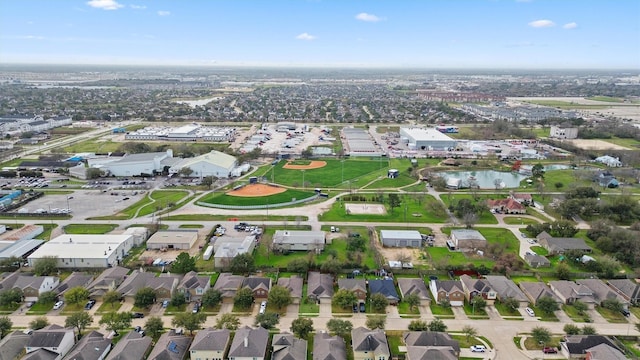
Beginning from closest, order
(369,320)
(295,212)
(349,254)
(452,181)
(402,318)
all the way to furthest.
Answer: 1. (369,320)
2. (402,318)
3. (349,254)
4. (295,212)
5. (452,181)

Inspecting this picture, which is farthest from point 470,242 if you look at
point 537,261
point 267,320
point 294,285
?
point 267,320

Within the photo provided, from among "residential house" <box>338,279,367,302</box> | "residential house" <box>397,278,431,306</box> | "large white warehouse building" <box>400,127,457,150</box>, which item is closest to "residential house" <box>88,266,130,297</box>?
"residential house" <box>338,279,367,302</box>

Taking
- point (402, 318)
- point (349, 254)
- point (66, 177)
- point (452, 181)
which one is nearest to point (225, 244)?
point (349, 254)

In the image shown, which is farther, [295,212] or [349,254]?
[295,212]

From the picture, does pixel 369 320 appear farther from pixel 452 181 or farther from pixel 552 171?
pixel 552 171

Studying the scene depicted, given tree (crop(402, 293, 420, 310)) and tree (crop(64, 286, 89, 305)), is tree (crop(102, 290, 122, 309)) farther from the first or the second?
tree (crop(402, 293, 420, 310))

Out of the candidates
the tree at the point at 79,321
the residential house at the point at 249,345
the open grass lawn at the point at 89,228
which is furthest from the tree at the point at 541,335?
the open grass lawn at the point at 89,228
